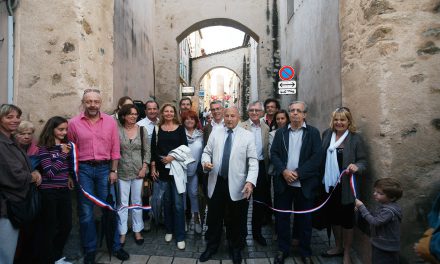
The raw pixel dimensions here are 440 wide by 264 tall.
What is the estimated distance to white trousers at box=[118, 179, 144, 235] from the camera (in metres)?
3.97

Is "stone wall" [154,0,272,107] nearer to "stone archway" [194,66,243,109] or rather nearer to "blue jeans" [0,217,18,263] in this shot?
"stone archway" [194,66,243,109]

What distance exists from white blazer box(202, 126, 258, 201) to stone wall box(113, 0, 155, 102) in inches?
131

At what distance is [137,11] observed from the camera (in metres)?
8.30

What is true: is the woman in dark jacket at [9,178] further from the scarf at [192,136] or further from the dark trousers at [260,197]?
the dark trousers at [260,197]

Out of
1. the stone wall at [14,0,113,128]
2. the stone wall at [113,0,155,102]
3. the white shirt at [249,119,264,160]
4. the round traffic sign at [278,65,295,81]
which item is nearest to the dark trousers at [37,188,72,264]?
the stone wall at [14,0,113,128]

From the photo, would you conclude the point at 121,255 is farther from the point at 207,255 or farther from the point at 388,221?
the point at 388,221

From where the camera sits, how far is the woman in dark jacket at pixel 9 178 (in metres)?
2.68

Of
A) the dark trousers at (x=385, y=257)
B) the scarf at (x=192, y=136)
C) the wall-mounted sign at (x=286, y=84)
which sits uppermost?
the wall-mounted sign at (x=286, y=84)

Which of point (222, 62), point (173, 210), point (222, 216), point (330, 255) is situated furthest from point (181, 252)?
point (222, 62)

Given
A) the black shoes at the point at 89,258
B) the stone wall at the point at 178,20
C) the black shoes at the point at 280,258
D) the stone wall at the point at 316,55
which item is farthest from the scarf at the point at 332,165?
the stone wall at the point at 178,20

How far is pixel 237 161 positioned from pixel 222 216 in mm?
683

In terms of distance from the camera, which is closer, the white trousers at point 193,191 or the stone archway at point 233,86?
the white trousers at point 193,191

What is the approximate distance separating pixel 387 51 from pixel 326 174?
1.42 m

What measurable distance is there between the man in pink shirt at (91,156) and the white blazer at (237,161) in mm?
1114
